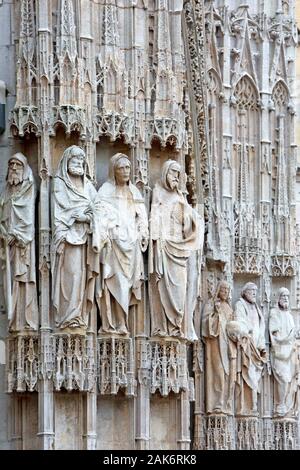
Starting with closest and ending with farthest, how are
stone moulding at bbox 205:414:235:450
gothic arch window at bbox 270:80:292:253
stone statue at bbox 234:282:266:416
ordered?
stone moulding at bbox 205:414:235:450 → stone statue at bbox 234:282:266:416 → gothic arch window at bbox 270:80:292:253

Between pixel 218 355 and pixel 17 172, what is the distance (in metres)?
6.19

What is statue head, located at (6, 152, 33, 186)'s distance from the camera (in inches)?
1175

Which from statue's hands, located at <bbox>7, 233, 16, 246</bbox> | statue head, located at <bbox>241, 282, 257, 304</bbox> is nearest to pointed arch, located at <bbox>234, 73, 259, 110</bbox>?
statue head, located at <bbox>241, 282, 257, 304</bbox>

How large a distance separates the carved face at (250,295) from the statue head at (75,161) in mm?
6987

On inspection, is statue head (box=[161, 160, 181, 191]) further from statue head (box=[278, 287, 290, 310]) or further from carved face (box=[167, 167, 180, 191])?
statue head (box=[278, 287, 290, 310])

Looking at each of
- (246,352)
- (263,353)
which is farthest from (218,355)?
(263,353)

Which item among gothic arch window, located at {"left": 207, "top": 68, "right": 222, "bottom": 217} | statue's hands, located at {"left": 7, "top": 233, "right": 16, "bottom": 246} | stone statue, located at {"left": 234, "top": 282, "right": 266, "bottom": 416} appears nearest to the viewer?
statue's hands, located at {"left": 7, "top": 233, "right": 16, "bottom": 246}

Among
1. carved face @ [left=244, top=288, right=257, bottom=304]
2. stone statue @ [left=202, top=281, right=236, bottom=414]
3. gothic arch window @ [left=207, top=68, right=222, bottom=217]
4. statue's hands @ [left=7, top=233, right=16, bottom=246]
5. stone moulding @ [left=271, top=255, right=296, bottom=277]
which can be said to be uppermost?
gothic arch window @ [left=207, top=68, right=222, bottom=217]

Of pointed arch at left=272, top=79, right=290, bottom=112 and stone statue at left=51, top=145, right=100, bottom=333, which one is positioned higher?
pointed arch at left=272, top=79, right=290, bottom=112

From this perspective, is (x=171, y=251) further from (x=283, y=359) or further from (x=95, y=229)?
(x=283, y=359)

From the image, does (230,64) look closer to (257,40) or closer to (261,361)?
(257,40)

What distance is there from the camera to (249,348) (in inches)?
1399

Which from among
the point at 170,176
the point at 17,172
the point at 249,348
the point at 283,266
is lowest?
the point at 249,348

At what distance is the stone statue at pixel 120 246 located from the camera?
29.9 metres
